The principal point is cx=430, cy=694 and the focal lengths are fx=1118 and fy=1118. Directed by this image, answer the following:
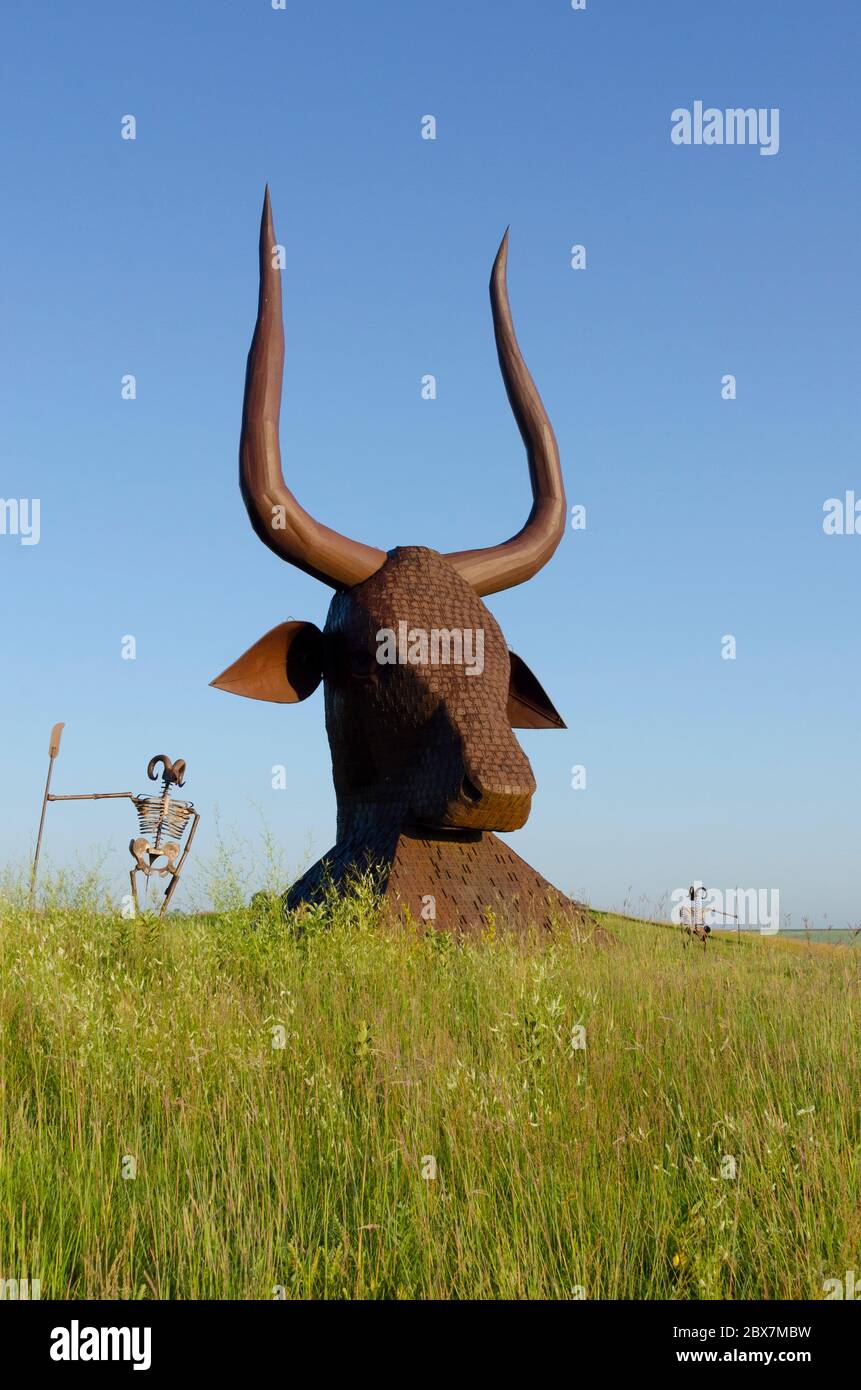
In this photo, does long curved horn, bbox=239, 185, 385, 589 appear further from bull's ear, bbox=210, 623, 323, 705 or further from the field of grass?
the field of grass

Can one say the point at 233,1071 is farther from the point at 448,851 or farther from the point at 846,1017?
the point at 448,851

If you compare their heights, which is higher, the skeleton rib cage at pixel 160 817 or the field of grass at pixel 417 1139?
the skeleton rib cage at pixel 160 817

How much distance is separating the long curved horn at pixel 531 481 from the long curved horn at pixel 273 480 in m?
1.06

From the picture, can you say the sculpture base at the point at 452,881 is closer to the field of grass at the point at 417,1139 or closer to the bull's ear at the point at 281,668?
the bull's ear at the point at 281,668

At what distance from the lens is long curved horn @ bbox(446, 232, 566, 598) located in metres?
8.91

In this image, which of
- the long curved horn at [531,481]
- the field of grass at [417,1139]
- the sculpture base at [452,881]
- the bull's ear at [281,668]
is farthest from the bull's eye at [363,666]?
the field of grass at [417,1139]

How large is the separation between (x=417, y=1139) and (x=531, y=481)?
7.23m

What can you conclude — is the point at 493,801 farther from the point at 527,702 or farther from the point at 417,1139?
the point at 417,1139

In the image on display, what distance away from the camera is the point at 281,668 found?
27.0 ft

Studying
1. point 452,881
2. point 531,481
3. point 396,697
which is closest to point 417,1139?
point 452,881

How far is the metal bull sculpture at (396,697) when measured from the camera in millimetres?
7211

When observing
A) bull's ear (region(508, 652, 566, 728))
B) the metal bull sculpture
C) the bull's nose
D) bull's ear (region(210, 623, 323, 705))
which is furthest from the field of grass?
bull's ear (region(508, 652, 566, 728))
